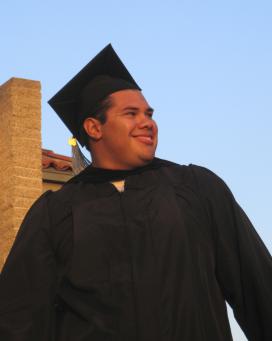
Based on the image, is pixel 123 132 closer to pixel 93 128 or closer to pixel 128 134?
pixel 128 134

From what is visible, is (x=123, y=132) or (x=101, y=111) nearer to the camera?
(x=123, y=132)

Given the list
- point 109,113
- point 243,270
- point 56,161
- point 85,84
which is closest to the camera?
point 243,270

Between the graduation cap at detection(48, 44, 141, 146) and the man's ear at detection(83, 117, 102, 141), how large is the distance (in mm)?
119

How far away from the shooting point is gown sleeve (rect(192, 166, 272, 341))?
3857 millimetres

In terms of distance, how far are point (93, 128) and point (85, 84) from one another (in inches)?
14.7

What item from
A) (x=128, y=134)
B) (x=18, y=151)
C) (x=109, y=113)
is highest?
(x=18, y=151)

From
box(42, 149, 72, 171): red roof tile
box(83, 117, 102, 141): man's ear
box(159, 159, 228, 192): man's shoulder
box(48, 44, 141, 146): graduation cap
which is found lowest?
box(159, 159, 228, 192): man's shoulder

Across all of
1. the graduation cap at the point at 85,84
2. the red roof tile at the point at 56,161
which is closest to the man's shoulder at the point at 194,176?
the graduation cap at the point at 85,84

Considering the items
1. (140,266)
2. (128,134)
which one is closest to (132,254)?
(140,266)

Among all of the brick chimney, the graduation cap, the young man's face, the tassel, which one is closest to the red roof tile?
the tassel

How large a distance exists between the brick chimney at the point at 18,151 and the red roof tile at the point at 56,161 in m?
3.02

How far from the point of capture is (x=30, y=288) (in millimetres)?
3994

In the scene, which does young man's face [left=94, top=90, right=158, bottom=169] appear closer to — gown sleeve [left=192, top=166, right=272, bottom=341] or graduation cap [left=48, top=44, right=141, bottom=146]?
graduation cap [left=48, top=44, right=141, bottom=146]

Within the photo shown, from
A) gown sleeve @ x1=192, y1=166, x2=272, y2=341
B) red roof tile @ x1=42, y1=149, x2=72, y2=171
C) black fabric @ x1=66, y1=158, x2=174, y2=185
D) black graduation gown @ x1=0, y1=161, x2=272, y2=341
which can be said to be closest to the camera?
black graduation gown @ x1=0, y1=161, x2=272, y2=341
